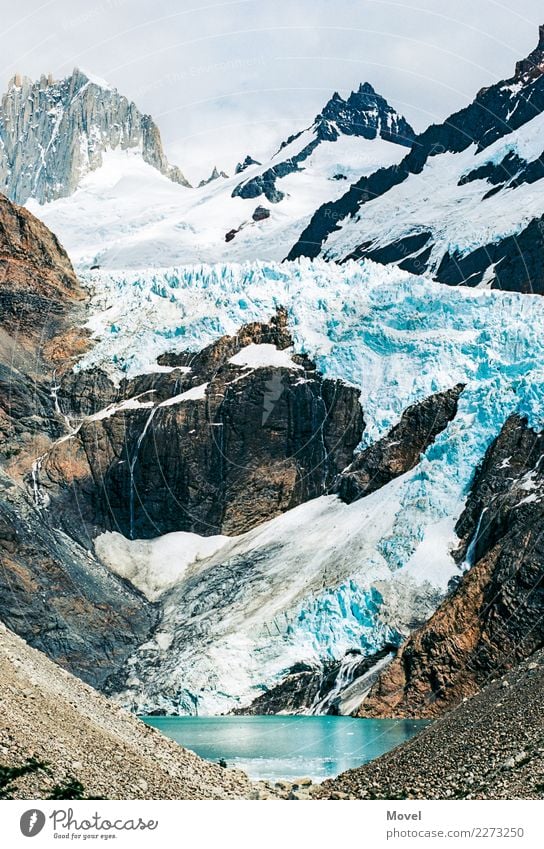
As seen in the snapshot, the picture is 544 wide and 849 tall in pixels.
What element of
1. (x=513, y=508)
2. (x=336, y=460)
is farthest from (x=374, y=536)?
(x=336, y=460)

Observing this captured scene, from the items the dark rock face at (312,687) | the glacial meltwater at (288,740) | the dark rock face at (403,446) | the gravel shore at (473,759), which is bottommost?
the dark rock face at (312,687)

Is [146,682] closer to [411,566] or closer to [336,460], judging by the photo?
[411,566]

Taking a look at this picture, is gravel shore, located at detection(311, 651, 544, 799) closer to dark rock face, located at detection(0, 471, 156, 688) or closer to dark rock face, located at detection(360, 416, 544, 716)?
dark rock face, located at detection(360, 416, 544, 716)

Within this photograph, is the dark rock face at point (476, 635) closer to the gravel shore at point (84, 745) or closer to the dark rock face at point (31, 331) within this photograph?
the gravel shore at point (84, 745)

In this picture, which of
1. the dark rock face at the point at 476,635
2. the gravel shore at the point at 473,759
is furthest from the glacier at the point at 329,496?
the gravel shore at the point at 473,759

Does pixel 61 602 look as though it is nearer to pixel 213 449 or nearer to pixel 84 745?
pixel 213 449

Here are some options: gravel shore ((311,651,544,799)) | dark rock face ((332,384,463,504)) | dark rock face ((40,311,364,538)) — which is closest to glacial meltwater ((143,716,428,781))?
gravel shore ((311,651,544,799))

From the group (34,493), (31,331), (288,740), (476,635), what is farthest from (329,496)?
(288,740)
